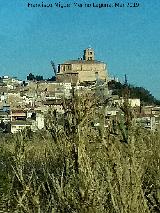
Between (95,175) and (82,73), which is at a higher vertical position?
(82,73)

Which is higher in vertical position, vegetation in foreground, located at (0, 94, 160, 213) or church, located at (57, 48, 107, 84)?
church, located at (57, 48, 107, 84)

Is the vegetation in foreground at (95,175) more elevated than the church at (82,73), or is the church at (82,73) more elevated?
the church at (82,73)

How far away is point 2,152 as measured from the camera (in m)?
8.55

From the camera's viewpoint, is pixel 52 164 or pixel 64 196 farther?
pixel 52 164

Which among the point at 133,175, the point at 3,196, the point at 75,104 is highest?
the point at 75,104

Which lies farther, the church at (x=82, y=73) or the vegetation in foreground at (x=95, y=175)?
the church at (x=82, y=73)

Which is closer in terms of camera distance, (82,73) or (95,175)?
(95,175)

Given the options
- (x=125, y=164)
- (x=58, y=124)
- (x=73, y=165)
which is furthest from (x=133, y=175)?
(x=58, y=124)

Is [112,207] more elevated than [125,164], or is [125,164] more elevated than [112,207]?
A: [125,164]

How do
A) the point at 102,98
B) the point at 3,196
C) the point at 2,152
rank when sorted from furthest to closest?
the point at 2,152 → the point at 3,196 → the point at 102,98

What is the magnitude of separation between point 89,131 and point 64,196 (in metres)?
0.78

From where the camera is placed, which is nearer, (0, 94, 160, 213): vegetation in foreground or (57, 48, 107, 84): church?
(0, 94, 160, 213): vegetation in foreground

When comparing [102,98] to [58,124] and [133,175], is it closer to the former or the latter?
[58,124]

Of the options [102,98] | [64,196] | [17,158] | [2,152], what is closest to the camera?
[64,196]
